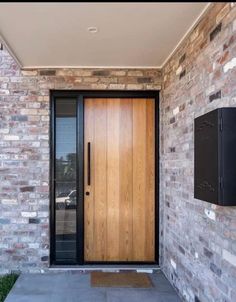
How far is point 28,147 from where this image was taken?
4.32m

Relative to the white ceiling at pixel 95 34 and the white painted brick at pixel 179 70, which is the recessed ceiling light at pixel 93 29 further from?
the white painted brick at pixel 179 70

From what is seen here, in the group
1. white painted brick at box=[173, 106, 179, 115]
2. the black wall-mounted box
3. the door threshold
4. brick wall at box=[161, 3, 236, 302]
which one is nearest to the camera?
the black wall-mounted box

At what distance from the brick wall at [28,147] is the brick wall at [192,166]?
0.86 m

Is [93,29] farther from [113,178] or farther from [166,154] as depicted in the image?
[113,178]

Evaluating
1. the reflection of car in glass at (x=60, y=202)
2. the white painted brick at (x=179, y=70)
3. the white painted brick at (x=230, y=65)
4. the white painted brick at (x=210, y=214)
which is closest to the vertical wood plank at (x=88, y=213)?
the reflection of car in glass at (x=60, y=202)

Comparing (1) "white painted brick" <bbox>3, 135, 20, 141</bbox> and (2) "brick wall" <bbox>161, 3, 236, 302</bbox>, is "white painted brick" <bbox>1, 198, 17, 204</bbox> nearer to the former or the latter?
(1) "white painted brick" <bbox>3, 135, 20, 141</bbox>

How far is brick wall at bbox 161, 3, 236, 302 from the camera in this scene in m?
2.38

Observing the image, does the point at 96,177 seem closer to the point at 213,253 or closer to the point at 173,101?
the point at 173,101

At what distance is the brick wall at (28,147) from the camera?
168 inches

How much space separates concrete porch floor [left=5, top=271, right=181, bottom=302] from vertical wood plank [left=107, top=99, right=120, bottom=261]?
49 cm

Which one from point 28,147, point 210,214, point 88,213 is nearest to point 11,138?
point 28,147

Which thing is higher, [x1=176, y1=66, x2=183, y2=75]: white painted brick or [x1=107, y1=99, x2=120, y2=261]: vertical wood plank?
[x1=176, y1=66, x2=183, y2=75]: white painted brick

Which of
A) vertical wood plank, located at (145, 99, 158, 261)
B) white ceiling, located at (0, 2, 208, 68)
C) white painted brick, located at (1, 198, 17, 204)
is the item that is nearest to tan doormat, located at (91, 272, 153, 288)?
vertical wood plank, located at (145, 99, 158, 261)

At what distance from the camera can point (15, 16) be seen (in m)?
2.91
